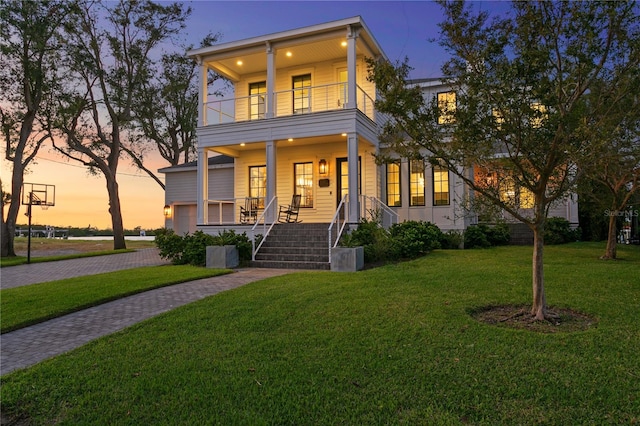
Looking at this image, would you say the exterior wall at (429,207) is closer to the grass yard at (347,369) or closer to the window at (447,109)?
the grass yard at (347,369)

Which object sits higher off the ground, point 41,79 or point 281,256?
point 41,79

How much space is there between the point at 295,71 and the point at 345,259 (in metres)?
9.07

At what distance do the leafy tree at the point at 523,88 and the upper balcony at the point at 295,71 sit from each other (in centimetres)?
759

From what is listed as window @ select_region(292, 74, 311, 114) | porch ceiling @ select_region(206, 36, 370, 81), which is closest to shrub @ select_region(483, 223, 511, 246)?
porch ceiling @ select_region(206, 36, 370, 81)

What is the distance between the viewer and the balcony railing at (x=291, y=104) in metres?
15.1

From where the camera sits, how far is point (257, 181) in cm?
1638

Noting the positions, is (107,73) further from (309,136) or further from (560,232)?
(560,232)

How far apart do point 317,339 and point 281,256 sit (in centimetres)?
717

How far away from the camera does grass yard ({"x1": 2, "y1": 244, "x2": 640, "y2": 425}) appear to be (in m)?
3.09

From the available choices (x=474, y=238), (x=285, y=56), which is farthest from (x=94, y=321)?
(x=474, y=238)

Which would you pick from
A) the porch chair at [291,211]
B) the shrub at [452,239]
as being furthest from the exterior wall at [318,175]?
the shrub at [452,239]

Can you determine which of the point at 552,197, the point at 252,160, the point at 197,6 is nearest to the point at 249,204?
the point at 252,160

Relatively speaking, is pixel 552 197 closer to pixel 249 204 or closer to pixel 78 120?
pixel 249 204

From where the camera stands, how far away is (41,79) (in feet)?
57.4
